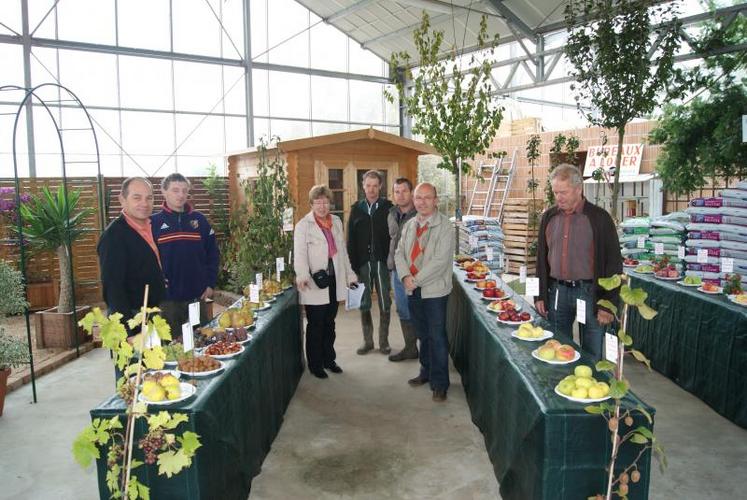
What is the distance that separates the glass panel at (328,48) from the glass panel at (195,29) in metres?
2.52

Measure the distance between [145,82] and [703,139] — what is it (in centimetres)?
1044

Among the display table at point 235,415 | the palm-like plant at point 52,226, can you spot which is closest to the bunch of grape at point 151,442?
the display table at point 235,415

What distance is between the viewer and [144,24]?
40.2 ft

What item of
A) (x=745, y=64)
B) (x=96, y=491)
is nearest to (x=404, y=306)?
(x=96, y=491)

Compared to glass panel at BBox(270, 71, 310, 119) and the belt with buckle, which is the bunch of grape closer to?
the belt with buckle

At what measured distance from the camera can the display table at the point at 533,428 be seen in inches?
95.7

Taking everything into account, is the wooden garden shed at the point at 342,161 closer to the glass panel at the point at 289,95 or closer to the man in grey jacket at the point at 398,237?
the man in grey jacket at the point at 398,237

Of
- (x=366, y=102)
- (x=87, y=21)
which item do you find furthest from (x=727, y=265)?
(x=366, y=102)

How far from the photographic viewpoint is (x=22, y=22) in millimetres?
10867

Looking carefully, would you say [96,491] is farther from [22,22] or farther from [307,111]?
[307,111]

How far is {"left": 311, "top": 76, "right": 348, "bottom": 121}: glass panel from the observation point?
48.6 feet

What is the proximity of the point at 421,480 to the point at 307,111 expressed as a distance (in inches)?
487

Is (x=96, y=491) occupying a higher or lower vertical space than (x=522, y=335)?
lower

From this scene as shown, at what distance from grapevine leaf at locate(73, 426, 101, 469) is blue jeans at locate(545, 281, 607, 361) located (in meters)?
2.80
